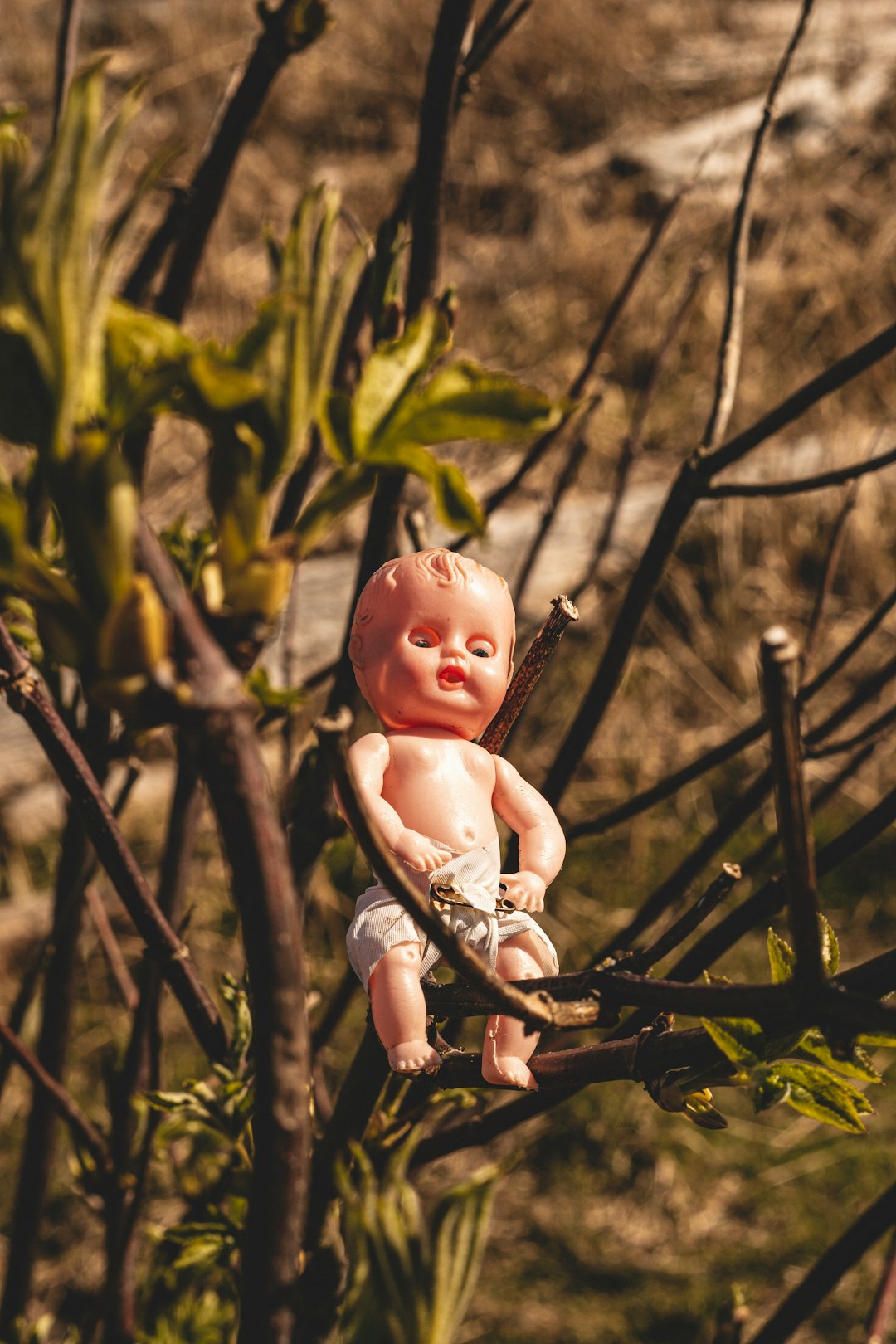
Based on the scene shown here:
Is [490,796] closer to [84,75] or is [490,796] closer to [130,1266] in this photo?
[84,75]

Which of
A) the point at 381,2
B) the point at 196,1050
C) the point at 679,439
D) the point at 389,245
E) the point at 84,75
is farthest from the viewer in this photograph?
the point at 381,2

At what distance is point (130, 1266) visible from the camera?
105 centimetres

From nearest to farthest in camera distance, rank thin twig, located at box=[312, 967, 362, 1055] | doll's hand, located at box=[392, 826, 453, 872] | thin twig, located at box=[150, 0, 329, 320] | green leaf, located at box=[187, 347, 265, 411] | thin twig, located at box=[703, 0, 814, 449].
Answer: green leaf, located at box=[187, 347, 265, 411] < doll's hand, located at box=[392, 826, 453, 872] < thin twig, located at box=[150, 0, 329, 320] < thin twig, located at box=[703, 0, 814, 449] < thin twig, located at box=[312, 967, 362, 1055]

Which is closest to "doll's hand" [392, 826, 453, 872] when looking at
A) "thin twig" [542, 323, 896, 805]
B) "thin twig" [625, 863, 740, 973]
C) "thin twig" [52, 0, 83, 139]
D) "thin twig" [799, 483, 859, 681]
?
"thin twig" [625, 863, 740, 973]

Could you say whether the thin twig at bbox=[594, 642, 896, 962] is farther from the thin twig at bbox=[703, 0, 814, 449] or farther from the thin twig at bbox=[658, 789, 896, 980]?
the thin twig at bbox=[703, 0, 814, 449]

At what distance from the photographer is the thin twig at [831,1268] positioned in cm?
83

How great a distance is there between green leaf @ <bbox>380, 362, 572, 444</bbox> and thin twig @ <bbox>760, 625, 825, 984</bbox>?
0.11 meters

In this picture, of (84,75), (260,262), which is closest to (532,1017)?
(84,75)

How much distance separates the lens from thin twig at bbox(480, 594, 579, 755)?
64 centimetres

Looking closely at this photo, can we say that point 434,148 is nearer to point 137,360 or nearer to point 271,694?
point 271,694

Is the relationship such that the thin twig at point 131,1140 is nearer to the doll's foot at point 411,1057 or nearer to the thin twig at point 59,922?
the thin twig at point 59,922

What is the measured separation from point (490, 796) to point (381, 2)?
3.97 m

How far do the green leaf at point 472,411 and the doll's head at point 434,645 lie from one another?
19cm

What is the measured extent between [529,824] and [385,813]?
84mm
